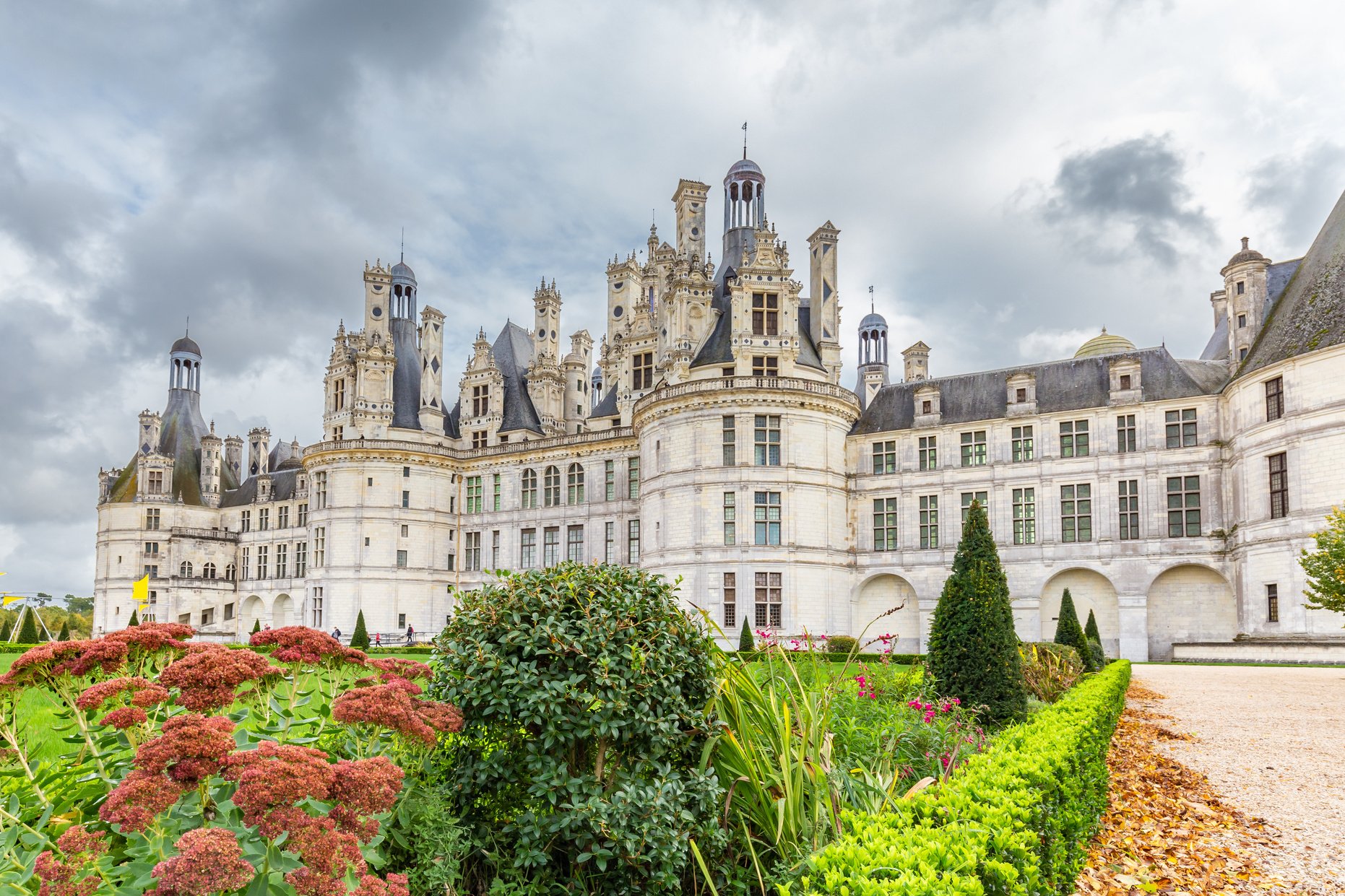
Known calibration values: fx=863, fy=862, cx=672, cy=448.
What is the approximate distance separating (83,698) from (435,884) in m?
2.11

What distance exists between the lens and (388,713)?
4.72m

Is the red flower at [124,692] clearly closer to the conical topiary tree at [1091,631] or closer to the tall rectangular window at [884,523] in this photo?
the conical topiary tree at [1091,631]

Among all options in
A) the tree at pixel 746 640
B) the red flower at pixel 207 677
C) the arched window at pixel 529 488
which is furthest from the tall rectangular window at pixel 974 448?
the red flower at pixel 207 677

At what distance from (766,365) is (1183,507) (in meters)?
15.8

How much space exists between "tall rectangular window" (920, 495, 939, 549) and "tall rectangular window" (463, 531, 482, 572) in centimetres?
2221

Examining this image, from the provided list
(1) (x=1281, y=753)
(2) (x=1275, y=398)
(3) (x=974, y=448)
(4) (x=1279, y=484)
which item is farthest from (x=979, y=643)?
(3) (x=974, y=448)

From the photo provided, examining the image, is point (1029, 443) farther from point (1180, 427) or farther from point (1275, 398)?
point (1275, 398)

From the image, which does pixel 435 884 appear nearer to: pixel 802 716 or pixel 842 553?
pixel 802 716

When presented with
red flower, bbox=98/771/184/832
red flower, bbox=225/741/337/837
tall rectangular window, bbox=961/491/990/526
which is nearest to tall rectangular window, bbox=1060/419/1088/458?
tall rectangular window, bbox=961/491/990/526

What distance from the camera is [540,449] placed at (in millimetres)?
42375

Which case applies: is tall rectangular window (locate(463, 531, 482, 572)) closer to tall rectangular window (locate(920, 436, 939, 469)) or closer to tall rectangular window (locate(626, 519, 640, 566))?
tall rectangular window (locate(626, 519, 640, 566))

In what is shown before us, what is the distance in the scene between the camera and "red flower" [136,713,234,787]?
3.69m

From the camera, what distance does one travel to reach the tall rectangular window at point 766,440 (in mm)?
33188

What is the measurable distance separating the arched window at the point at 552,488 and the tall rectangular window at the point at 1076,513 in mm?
22396
